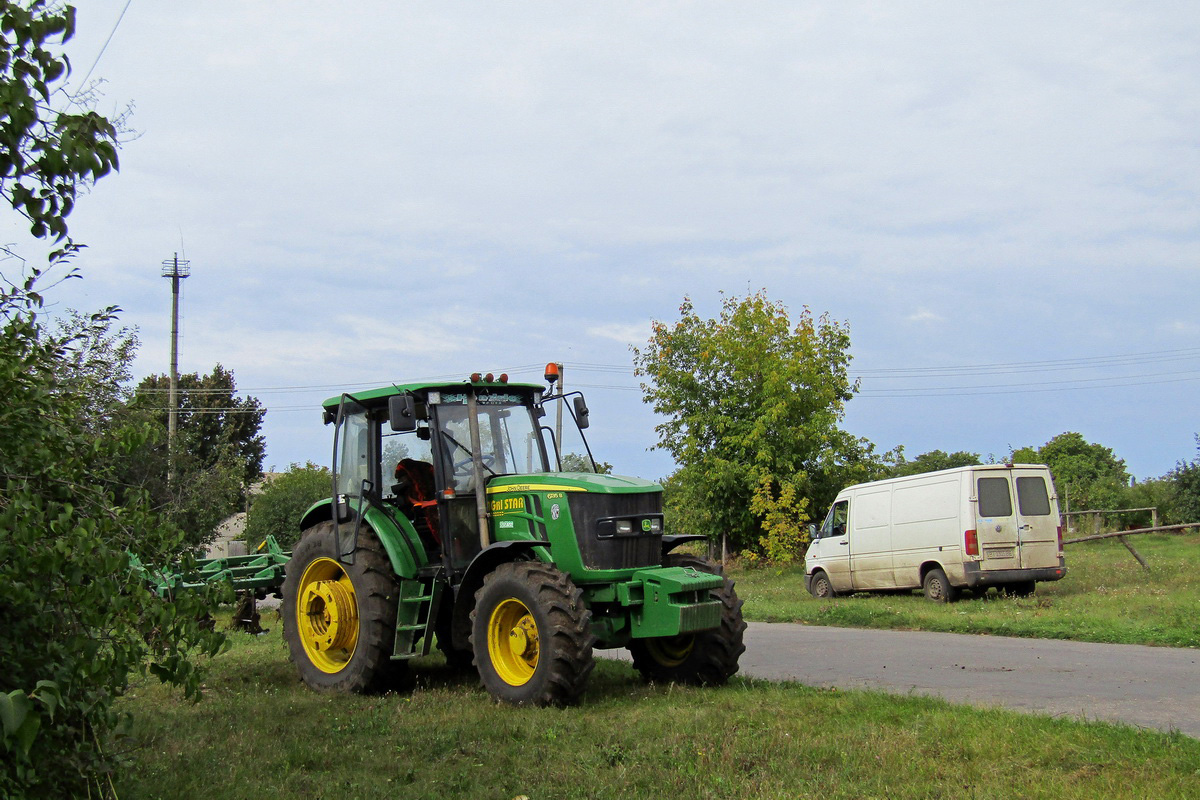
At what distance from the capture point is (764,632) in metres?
15.1

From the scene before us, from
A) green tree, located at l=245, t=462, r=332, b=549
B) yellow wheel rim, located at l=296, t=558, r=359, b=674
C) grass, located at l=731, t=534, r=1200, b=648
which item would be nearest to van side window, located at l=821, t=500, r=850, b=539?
grass, located at l=731, t=534, r=1200, b=648

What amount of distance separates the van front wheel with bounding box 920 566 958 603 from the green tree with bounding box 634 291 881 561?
37.5ft

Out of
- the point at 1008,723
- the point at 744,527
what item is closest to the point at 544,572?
the point at 1008,723

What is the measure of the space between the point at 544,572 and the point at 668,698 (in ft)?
4.61

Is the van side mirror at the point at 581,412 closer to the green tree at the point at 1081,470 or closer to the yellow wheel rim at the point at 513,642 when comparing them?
the yellow wheel rim at the point at 513,642

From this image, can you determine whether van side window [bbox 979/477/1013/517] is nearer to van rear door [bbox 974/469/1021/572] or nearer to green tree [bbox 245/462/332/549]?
van rear door [bbox 974/469/1021/572]

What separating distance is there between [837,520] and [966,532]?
3.60m

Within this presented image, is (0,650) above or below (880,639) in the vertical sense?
above

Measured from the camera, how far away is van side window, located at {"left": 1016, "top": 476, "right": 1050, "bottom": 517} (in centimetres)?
1802

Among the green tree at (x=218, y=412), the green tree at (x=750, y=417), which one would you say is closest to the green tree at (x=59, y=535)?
the green tree at (x=750, y=417)

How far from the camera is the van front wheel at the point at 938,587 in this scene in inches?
714

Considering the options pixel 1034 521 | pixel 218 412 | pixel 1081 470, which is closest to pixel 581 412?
pixel 1034 521

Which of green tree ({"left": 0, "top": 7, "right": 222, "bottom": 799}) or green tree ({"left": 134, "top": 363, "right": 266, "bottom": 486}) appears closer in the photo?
green tree ({"left": 0, "top": 7, "right": 222, "bottom": 799})

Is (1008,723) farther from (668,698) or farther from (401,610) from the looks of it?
(401,610)
